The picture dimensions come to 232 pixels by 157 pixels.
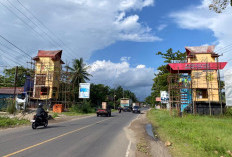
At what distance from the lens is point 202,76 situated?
2697 centimetres

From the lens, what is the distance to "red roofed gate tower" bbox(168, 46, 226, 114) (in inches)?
872

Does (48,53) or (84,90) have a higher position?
(48,53)

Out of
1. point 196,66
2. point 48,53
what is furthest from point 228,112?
point 48,53

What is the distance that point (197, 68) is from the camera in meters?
25.5

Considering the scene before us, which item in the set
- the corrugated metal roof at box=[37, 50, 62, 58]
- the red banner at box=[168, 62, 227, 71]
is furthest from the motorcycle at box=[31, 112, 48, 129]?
the corrugated metal roof at box=[37, 50, 62, 58]

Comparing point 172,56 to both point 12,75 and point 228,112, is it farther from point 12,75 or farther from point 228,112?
point 12,75

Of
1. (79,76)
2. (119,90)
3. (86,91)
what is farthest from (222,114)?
(119,90)

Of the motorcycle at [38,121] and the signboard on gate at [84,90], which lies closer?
the motorcycle at [38,121]

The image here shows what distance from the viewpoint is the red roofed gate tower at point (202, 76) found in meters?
22.2

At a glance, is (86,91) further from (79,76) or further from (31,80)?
(31,80)

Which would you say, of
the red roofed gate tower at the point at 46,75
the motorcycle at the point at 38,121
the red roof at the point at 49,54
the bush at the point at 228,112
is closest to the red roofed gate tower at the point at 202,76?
the bush at the point at 228,112

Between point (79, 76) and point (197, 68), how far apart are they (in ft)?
100

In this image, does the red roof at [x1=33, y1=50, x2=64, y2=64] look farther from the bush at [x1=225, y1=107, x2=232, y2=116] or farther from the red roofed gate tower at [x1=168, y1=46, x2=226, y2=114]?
the bush at [x1=225, y1=107, x2=232, y2=116]

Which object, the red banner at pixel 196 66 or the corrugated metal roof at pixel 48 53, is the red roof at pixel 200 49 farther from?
the corrugated metal roof at pixel 48 53
